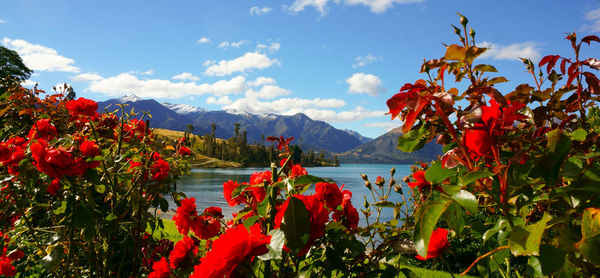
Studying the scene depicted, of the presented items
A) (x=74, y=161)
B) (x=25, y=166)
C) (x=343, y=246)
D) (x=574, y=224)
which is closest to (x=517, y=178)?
(x=574, y=224)

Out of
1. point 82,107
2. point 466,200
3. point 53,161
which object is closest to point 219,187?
point 82,107

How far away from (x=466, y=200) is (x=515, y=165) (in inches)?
6.7

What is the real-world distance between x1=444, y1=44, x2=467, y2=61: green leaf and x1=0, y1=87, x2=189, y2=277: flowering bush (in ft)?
4.04

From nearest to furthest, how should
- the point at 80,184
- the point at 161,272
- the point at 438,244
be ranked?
the point at 438,244, the point at 161,272, the point at 80,184

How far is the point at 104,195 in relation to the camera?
1.89m

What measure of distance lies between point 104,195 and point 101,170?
0.46 metres

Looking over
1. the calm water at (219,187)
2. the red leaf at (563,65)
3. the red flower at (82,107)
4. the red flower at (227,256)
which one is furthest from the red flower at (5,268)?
the red leaf at (563,65)

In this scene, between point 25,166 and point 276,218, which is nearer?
point 276,218

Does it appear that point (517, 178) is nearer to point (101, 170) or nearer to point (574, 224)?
point (574, 224)

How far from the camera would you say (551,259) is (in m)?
0.52

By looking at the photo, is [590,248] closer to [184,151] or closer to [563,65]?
[563,65]

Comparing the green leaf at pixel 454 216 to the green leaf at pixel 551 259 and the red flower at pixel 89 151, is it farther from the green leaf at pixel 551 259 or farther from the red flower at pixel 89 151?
the red flower at pixel 89 151

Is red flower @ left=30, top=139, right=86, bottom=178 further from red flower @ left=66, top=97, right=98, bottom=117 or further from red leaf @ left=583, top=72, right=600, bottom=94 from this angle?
red leaf @ left=583, top=72, right=600, bottom=94

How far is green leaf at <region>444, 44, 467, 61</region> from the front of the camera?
71 centimetres
